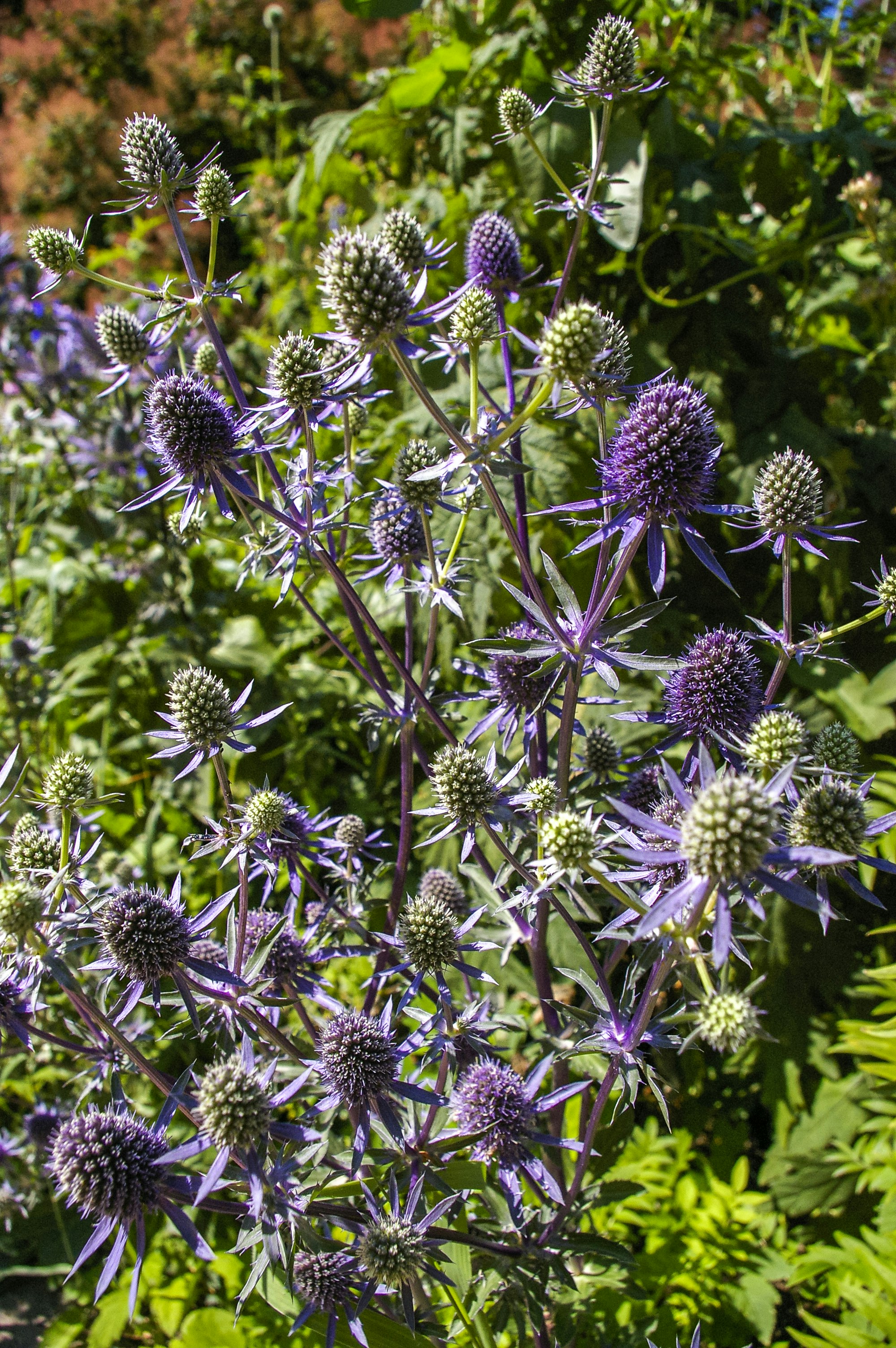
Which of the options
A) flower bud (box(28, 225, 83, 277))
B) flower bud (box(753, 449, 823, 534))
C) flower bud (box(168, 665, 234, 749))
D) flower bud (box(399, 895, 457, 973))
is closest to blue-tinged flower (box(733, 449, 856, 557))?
flower bud (box(753, 449, 823, 534))

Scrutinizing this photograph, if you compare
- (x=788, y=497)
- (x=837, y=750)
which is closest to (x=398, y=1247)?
(x=837, y=750)

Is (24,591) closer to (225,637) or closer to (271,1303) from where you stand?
(225,637)

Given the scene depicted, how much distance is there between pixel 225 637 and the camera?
10.2ft

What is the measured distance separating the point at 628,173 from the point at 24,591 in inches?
130

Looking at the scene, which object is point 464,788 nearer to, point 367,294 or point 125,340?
point 367,294

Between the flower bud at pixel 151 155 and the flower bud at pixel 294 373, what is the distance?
321mm

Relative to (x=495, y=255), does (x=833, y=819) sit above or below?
below

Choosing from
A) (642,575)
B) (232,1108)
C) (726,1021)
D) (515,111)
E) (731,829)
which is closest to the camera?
(731,829)

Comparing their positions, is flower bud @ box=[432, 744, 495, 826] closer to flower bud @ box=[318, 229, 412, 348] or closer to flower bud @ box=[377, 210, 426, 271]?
flower bud @ box=[318, 229, 412, 348]

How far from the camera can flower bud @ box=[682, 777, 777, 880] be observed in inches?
35.0

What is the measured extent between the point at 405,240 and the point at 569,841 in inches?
38.5

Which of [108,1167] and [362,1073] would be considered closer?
[108,1167]

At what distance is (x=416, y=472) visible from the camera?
1.32m

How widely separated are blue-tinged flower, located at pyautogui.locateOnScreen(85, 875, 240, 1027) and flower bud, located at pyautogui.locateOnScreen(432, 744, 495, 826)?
35 cm
